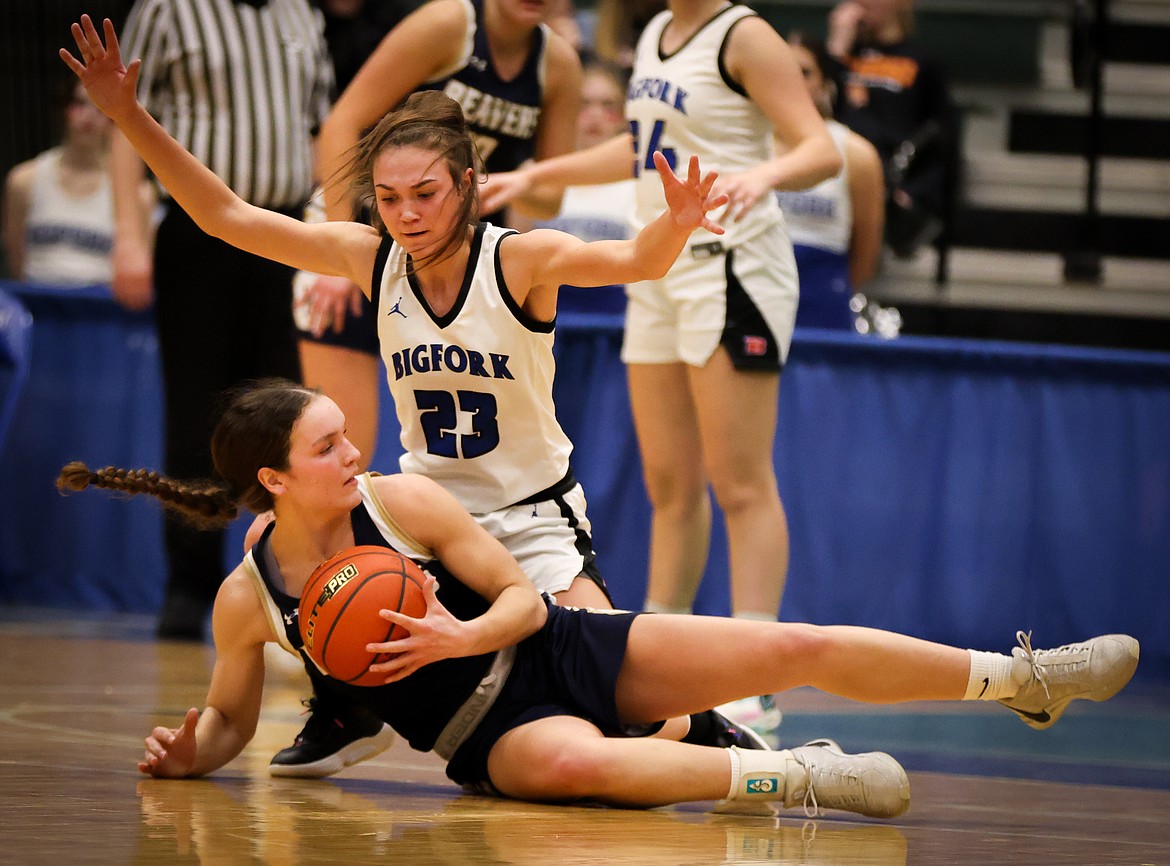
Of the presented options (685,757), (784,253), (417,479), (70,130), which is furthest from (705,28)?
(70,130)

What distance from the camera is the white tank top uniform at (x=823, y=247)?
6641mm

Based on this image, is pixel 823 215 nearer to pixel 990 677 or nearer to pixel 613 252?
pixel 613 252

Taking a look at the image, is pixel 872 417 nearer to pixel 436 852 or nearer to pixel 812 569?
pixel 812 569

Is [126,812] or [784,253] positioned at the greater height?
[784,253]

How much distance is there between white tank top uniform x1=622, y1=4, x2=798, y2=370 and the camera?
434cm

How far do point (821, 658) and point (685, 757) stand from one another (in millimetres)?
324

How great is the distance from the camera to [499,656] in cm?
309

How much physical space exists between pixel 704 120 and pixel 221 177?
6.37 ft

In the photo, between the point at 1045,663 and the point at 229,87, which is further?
the point at 229,87

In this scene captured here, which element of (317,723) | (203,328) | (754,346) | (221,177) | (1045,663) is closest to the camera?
(1045,663)

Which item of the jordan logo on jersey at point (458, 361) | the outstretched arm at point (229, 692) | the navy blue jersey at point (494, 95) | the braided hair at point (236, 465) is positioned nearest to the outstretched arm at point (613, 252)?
the jordan logo on jersey at point (458, 361)

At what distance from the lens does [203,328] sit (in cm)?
569

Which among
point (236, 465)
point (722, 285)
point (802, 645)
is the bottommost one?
point (802, 645)

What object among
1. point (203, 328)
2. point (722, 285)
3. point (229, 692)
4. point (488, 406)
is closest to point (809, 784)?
point (488, 406)
